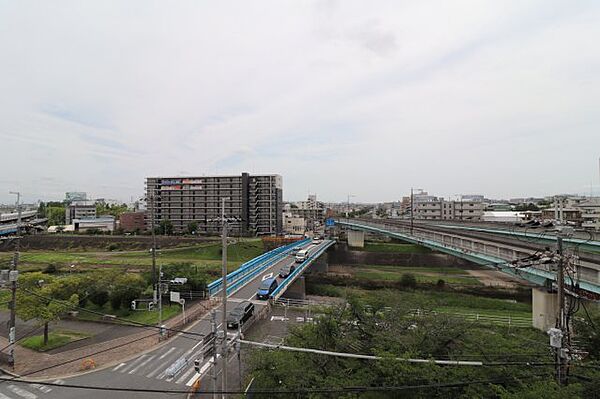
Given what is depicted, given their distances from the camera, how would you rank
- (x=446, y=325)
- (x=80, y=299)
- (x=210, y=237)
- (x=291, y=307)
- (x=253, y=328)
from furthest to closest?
(x=210, y=237) → (x=80, y=299) → (x=291, y=307) → (x=253, y=328) → (x=446, y=325)

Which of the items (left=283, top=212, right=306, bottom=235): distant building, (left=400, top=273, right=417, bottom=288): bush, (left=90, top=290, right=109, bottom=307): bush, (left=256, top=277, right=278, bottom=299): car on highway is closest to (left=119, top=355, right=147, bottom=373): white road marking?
(left=256, top=277, right=278, bottom=299): car on highway

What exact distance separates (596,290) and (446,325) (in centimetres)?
869

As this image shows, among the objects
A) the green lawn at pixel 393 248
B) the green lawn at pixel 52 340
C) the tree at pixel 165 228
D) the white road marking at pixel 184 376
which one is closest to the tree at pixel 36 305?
the green lawn at pixel 52 340

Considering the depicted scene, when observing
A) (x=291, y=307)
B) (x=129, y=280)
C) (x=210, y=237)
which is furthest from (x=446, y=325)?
(x=210, y=237)

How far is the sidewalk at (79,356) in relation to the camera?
14.8m

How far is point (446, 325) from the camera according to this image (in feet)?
38.7

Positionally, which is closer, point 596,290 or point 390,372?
point 390,372

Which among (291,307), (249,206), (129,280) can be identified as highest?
(249,206)

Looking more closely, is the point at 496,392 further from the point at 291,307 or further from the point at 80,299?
the point at 80,299

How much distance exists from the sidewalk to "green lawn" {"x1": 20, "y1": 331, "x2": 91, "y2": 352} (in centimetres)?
34

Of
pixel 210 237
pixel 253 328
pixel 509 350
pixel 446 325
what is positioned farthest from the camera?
pixel 210 237

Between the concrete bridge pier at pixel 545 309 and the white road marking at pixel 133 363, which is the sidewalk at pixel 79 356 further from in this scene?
the concrete bridge pier at pixel 545 309

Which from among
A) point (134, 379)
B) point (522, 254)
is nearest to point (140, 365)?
point (134, 379)

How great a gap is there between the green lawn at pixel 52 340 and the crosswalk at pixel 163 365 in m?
5.79
